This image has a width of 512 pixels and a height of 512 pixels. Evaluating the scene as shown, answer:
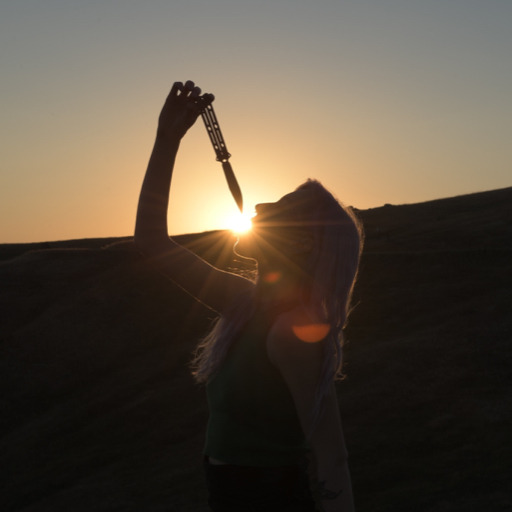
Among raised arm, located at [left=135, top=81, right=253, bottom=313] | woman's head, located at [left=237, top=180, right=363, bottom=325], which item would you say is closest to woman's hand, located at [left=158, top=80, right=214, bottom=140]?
raised arm, located at [left=135, top=81, right=253, bottom=313]

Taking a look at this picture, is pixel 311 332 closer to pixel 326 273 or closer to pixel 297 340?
pixel 297 340

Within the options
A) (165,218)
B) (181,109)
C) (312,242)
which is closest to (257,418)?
(312,242)

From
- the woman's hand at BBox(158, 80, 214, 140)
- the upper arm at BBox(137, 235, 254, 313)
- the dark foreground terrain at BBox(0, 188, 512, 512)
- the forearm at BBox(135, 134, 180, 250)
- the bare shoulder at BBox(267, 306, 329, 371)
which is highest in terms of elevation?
the woman's hand at BBox(158, 80, 214, 140)

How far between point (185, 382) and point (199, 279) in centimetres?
2872

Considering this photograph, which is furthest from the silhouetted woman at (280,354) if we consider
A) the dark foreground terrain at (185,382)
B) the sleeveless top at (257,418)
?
the dark foreground terrain at (185,382)

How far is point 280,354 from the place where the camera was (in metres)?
2.90

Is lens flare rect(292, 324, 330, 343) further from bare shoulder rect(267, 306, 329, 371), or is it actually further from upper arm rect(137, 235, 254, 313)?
upper arm rect(137, 235, 254, 313)

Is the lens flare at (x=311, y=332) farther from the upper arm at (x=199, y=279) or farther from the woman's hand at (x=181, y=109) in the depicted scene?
the woman's hand at (x=181, y=109)

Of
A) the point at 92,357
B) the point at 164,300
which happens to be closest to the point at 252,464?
the point at 92,357

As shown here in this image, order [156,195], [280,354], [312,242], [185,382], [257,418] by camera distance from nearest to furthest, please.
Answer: [280,354] < [257,418] < [312,242] < [156,195] < [185,382]

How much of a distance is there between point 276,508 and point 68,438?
28223mm

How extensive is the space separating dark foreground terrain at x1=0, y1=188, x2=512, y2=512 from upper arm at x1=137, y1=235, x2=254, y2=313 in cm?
1399

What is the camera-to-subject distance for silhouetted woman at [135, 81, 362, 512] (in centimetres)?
296

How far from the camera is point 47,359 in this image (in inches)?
1483
